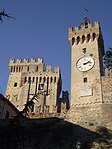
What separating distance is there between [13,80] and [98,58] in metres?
28.7

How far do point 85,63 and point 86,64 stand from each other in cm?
19

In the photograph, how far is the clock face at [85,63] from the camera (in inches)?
1041

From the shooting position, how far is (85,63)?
26.7 meters

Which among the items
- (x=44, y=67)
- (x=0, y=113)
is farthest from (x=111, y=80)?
(x=44, y=67)

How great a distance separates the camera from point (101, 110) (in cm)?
2278

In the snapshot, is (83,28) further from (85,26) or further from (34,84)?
(34,84)

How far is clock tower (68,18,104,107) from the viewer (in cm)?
2450

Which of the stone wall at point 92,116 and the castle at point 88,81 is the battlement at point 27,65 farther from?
the stone wall at point 92,116

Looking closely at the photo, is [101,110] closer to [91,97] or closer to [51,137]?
[91,97]

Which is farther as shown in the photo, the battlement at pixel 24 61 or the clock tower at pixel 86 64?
the battlement at pixel 24 61

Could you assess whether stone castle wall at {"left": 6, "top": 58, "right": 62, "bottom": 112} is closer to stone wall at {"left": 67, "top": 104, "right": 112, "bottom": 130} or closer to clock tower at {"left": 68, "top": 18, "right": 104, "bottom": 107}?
clock tower at {"left": 68, "top": 18, "right": 104, "bottom": 107}

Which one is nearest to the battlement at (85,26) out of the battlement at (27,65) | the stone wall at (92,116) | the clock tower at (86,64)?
the clock tower at (86,64)

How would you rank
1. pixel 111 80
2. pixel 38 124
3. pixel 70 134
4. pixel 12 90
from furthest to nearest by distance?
pixel 12 90 → pixel 111 80 → pixel 38 124 → pixel 70 134

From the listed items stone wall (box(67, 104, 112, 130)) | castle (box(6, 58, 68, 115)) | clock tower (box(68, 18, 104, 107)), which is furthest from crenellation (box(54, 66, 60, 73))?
stone wall (box(67, 104, 112, 130))
